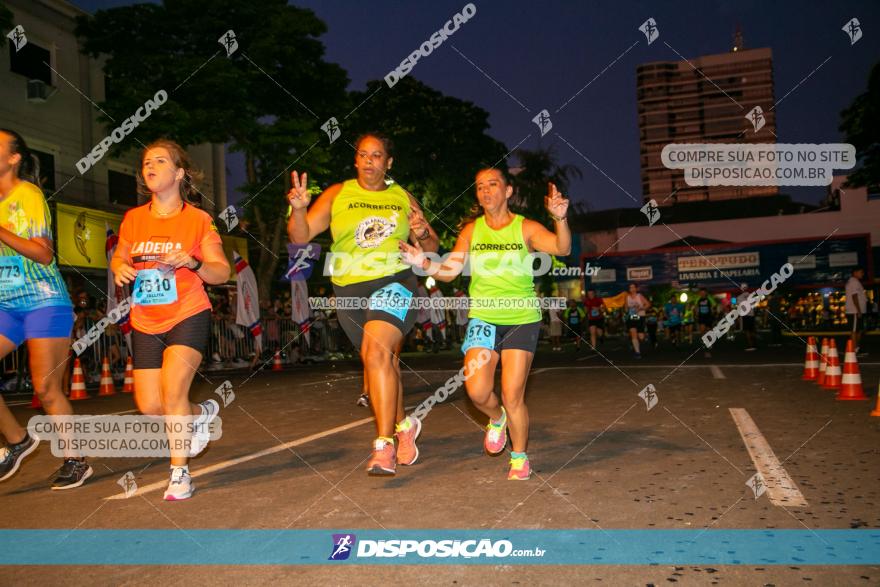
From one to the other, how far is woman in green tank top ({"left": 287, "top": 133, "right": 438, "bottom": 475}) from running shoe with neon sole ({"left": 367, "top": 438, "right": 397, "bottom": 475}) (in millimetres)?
235

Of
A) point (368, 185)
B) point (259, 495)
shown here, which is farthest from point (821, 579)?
point (368, 185)

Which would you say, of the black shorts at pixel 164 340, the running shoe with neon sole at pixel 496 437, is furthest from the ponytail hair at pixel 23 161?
the running shoe with neon sole at pixel 496 437

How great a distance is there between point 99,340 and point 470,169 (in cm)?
1990

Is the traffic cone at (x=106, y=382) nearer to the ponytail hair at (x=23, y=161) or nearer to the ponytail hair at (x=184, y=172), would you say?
the ponytail hair at (x=23, y=161)

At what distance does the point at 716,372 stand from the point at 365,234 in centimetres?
907

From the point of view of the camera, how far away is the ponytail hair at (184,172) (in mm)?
4797

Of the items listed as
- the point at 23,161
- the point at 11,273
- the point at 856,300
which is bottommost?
the point at 856,300

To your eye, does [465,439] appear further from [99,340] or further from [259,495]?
[99,340]

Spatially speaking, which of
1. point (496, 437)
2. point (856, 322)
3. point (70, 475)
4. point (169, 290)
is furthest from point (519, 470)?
point (856, 322)

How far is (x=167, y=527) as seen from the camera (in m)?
3.85

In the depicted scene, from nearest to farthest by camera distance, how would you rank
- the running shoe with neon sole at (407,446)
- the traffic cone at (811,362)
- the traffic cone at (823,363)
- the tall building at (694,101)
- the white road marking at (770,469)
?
the white road marking at (770,469), the running shoe with neon sole at (407,446), the traffic cone at (823,363), the traffic cone at (811,362), the tall building at (694,101)

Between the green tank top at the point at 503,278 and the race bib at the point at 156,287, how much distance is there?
192 cm

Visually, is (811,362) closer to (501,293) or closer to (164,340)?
(501,293)

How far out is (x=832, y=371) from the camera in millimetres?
9328
